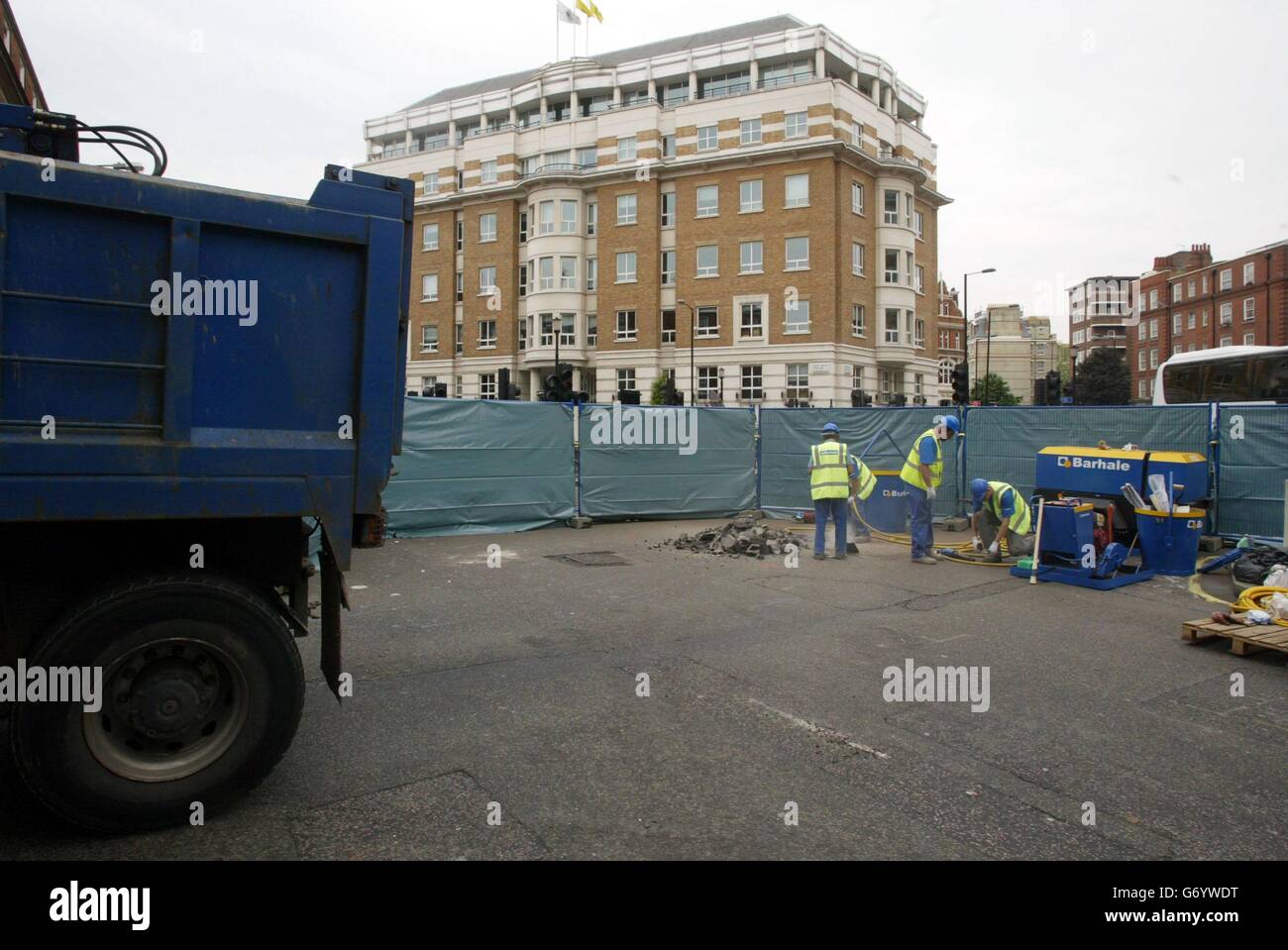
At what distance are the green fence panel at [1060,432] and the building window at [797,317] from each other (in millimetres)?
31168

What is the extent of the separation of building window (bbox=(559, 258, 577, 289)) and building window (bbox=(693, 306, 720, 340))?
8727mm

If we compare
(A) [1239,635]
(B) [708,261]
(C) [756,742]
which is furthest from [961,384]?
(B) [708,261]

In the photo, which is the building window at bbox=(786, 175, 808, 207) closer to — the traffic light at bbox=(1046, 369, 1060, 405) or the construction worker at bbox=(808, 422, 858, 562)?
the traffic light at bbox=(1046, 369, 1060, 405)

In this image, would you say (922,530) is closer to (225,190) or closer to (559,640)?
(559,640)

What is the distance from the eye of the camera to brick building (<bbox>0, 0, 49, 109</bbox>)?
22578 mm

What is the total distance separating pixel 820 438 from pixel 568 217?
39557 millimetres

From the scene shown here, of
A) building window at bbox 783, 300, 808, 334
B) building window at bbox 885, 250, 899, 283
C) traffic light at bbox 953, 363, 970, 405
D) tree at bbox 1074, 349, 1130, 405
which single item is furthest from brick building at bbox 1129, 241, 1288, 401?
traffic light at bbox 953, 363, 970, 405

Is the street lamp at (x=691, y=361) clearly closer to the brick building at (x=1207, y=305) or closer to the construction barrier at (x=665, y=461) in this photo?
the construction barrier at (x=665, y=461)

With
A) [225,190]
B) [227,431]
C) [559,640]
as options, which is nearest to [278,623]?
[227,431]

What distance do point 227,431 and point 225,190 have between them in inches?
39.8

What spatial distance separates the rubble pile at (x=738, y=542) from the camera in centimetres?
1173

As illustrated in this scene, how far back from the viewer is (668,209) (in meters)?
49.8

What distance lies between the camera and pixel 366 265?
377cm

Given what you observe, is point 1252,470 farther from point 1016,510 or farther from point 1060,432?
point 1016,510
